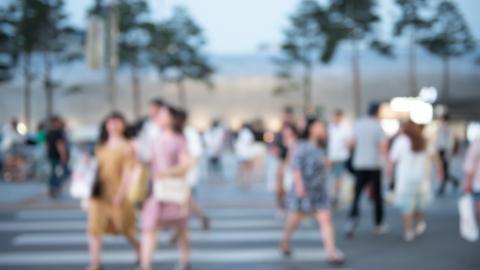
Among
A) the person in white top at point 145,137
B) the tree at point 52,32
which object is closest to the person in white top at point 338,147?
the person in white top at point 145,137

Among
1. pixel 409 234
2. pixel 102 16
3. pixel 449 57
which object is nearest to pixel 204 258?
pixel 409 234

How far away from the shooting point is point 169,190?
5406mm

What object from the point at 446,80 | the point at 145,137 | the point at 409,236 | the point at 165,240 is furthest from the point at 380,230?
the point at 446,80

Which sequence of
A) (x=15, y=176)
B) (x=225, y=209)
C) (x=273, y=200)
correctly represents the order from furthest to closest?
1. (x=15, y=176)
2. (x=273, y=200)
3. (x=225, y=209)

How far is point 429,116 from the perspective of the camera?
37781 millimetres

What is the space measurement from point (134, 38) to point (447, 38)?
24020 millimetres

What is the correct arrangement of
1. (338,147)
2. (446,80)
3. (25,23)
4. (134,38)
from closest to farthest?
(338,147), (25,23), (134,38), (446,80)

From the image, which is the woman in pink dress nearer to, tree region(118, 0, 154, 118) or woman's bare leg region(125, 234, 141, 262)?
woman's bare leg region(125, 234, 141, 262)

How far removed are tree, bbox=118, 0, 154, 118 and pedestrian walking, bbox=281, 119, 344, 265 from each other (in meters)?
35.0

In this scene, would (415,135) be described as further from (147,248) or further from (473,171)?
(147,248)

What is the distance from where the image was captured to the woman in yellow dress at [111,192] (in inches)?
220

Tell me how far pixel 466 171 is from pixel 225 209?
5.34m

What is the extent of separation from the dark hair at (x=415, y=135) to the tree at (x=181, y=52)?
3593 centimetres

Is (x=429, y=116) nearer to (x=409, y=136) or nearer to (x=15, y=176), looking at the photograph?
(x=15, y=176)
